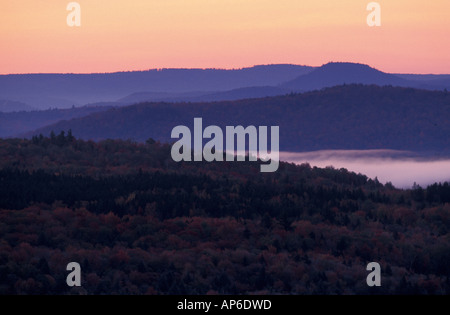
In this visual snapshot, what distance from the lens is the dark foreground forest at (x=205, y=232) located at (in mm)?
30406

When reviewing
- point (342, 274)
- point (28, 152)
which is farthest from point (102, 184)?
point (342, 274)

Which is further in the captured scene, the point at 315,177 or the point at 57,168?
the point at 315,177

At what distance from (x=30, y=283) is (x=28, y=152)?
30.3 metres

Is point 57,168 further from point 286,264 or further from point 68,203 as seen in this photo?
point 286,264

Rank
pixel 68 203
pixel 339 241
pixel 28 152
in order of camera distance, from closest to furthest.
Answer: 1. pixel 339 241
2. pixel 68 203
3. pixel 28 152

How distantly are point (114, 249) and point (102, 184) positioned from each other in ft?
45.4

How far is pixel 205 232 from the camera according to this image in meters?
38.3

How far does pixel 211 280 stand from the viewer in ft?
101

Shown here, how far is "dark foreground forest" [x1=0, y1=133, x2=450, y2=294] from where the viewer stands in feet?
99.8
